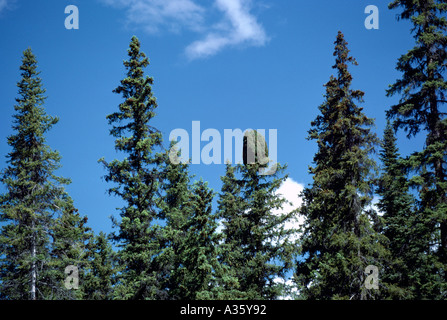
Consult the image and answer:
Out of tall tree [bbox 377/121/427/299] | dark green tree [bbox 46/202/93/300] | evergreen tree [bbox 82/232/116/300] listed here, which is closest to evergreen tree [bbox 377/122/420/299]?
tall tree [bbox 377/121/427/299]

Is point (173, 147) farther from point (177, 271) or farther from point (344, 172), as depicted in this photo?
point (344, 172)

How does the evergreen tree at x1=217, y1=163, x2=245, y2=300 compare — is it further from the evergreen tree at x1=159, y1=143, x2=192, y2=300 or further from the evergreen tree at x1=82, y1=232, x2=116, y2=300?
the evergreen tree at x1=82, y1=232, x2=116, y2=300

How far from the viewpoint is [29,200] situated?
67.9ft

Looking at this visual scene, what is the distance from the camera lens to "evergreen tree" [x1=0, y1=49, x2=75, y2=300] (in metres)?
19.9

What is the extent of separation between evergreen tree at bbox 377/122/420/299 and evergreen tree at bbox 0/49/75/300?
57.0 ft

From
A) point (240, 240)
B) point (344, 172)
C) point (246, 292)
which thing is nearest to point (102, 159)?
point (240, 240)

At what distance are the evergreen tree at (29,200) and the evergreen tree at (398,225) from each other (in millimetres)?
17362

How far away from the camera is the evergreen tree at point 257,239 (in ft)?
71.8

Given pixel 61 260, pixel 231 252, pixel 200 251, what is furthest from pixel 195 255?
pixel 61 260

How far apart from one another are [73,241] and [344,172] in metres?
15.4

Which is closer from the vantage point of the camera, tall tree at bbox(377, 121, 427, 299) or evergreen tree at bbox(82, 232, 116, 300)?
tall tree at bbox(377, 121, 427, 299)

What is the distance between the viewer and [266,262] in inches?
874

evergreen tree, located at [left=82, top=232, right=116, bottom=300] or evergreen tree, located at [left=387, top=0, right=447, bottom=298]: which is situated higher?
evergreen tree, located at [left=387, top=0, right=447, bottom=298]

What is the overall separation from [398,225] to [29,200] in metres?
23.8
